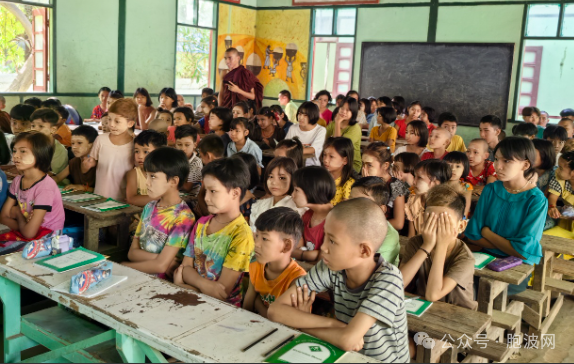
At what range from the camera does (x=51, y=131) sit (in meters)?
4.38

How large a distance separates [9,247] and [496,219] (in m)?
2.70

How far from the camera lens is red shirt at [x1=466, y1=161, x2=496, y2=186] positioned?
172 inches

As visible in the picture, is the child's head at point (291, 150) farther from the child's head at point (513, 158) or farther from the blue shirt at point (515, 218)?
the child's head at point (513, 158)

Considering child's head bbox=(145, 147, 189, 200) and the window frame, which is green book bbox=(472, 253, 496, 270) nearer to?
child's head bbox=(145, 147, 189, 200)

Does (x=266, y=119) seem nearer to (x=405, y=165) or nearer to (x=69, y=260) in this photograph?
(x=405, y=165)

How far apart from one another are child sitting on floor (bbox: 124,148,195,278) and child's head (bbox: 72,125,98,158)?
1444 mm

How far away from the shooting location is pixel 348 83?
10.8 meters

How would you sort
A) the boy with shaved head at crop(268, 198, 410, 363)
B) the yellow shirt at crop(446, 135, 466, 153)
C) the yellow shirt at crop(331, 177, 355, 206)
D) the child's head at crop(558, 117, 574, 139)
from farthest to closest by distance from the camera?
1. the child's head at crop(558, 117, 574, 139)
2. the yellow shirt at crop(446, 135, 466, 153)
3. the yellow shirt at crop(331, 177, 355, 206)
4. the boy with shaved head at crop(268, 198, 410, 363)

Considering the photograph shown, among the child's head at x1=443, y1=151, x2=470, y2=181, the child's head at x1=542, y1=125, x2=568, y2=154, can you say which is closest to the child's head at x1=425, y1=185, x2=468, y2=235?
the child's head at x1=443, y1=151, x2=470, y2=181

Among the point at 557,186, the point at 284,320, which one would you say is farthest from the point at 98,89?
the point at 284,320

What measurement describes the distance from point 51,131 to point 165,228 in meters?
2.30

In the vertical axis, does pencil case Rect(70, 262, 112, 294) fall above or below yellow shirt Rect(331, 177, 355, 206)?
below

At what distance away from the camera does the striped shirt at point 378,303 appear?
165 centimetres

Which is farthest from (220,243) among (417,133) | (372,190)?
(417,133)
